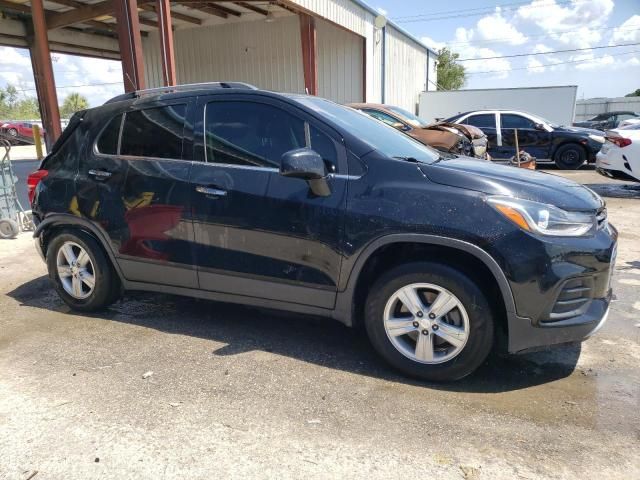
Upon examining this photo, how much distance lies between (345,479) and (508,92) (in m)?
23.2

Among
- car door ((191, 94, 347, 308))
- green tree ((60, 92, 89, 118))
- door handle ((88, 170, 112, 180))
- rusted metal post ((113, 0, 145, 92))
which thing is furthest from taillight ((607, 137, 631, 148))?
green tree ((60, 92, 89, 118))

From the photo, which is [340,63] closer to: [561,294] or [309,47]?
[309,47]

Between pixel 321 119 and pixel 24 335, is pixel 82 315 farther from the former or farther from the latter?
pixel 321 119

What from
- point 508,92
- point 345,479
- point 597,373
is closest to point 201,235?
point 345,479

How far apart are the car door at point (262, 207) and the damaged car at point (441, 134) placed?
3.30 metres

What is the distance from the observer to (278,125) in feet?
11.3

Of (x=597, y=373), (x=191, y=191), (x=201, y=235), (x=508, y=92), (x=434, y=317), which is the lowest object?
(x=597, y=373)

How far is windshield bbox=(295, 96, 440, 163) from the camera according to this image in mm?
3383

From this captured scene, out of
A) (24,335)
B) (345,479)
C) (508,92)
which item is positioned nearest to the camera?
(345,479)

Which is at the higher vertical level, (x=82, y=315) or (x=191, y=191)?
(x=191, y=191)

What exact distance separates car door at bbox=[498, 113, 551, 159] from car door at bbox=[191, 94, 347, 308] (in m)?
10.7

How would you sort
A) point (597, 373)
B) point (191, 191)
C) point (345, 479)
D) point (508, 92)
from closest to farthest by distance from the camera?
point (345, 479) → point (597, 373) → point (191, 191) → point (508, 92)

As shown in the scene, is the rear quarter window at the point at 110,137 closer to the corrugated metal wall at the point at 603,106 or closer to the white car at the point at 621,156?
the white car at the point at 621,156

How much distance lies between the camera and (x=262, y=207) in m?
3.35
